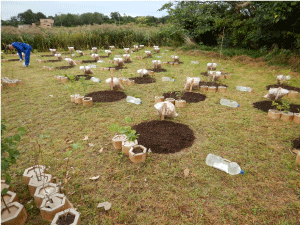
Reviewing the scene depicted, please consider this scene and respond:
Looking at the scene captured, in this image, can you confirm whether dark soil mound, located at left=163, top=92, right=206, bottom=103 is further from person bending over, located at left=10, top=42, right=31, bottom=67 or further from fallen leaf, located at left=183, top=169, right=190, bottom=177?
person bending over, located at left=10, top=42, right=31, bottom=67

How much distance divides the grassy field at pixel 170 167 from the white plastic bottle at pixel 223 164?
84mm

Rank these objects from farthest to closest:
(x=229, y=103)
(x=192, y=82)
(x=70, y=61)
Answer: (x=70, y=61)
(x=192, y=82)
(x=229, y=103)

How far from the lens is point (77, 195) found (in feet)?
7.49

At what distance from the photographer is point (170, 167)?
8.98ft

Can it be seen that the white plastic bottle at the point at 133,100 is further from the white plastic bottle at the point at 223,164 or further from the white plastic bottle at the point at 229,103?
the white plastic bottle at the point at 223,164

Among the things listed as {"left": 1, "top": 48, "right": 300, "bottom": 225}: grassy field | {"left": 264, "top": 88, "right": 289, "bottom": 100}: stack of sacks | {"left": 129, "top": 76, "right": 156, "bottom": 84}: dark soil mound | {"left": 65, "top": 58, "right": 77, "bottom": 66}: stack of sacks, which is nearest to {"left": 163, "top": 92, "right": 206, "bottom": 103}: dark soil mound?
{"left": 1, "top": 48, "right": 300, "bottom": 225}: grassy field

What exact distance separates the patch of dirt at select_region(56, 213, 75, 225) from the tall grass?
14877 millimetres

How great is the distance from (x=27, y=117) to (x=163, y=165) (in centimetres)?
348

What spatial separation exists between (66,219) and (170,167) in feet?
4.87

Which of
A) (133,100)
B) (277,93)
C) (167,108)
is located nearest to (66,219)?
(167,108)

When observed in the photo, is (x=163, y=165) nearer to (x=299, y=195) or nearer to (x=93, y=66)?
(x=299, y=195)

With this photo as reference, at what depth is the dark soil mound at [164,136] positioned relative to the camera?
3.14 metres

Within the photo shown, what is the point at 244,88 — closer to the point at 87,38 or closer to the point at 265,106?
the point at 265,106

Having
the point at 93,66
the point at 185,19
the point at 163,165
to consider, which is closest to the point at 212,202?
the point at 163,165
